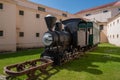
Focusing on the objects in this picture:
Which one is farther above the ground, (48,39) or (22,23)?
(22,23)

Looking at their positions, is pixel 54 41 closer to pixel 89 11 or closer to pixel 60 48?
pixel 60 48

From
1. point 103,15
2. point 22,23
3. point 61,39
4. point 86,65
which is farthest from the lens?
point 103,15

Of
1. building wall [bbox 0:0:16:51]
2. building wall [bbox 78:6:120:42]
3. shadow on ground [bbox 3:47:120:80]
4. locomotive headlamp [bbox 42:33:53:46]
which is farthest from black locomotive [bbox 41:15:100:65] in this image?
building wall [bbox 78:6:120:42]

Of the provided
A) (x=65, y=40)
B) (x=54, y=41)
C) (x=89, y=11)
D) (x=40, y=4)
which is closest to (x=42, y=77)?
(x=54, y=41)

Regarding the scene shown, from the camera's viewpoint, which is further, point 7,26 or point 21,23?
point 21,23

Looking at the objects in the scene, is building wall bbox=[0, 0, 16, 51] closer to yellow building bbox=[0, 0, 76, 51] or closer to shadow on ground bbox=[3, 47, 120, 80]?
yellow building bbox=[0, 0, 76, 51]

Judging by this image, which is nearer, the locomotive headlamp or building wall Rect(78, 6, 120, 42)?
the locomotive headlamp

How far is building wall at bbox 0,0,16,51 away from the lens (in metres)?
14.8

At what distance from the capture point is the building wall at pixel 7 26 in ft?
48.6

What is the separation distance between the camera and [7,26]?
597 inches

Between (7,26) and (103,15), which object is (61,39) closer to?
(7,26)

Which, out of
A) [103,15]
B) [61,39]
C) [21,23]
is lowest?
[61,39]

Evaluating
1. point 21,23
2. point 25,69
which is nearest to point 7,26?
point 21,23

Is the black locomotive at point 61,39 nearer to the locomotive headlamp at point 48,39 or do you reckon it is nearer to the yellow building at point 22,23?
the locomotive headlamp at point 48,39
